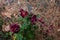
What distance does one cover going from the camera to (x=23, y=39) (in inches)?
74.2

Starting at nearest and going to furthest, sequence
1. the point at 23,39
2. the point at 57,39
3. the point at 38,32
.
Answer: the point at 23,39 → the point at 38,32 → the point at 57,39

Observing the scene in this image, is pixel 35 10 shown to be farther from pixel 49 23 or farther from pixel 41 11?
pixel 49 23

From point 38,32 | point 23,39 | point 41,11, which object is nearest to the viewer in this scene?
point 23,39

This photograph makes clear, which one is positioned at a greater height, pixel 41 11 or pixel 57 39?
pixel 41 11

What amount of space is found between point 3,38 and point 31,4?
1.90 feet

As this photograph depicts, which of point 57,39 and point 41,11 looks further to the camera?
point 41,11

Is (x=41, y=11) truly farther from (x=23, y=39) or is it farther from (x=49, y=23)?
(x=23, y=39)

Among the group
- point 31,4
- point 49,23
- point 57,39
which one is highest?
point 31,4

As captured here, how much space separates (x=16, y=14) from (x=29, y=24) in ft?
1.26

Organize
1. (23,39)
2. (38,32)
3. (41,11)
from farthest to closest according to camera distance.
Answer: (41,11) → (38,32) → (23,39)

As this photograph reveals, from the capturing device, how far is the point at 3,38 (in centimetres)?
214

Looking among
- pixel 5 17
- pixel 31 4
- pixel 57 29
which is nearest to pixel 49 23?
pixel 57 29

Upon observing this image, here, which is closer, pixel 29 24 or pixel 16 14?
pixel 29 24

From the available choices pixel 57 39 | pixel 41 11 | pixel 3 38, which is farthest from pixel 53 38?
pixel 3 38
